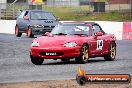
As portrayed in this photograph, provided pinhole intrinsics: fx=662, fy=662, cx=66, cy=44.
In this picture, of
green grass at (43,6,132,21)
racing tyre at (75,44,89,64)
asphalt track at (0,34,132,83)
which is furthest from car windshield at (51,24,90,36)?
green grass at (43,6,132,21)

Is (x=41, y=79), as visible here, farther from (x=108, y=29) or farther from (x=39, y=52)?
(x=108, y=29)

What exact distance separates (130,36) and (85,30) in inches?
688

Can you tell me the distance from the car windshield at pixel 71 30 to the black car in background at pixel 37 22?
15733 millimetres

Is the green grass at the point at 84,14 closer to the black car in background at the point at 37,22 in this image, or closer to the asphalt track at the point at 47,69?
the black car in background at the point at 37,22

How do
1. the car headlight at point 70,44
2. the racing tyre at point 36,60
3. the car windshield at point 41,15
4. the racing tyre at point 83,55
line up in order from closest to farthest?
the car headlight at point 70,44 < the racing tyre at point 83,55 < the racing tyre at point 36,60 < the car windshield at point 41,15

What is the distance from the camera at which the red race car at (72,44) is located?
18.3m

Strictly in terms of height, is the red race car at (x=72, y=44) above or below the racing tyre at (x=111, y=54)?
above

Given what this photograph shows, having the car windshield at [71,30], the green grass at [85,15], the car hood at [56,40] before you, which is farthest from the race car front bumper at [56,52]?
the green grass at [85,15]

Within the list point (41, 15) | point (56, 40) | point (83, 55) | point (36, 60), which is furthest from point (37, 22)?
point (56, 40)

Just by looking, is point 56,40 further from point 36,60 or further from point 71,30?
point 71,30

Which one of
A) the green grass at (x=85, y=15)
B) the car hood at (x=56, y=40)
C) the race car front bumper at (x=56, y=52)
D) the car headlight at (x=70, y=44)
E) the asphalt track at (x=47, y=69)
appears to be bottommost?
the green grass at (x=85, y=15)

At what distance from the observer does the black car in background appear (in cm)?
3553

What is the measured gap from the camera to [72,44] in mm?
18422

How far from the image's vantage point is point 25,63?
63.2 ft
